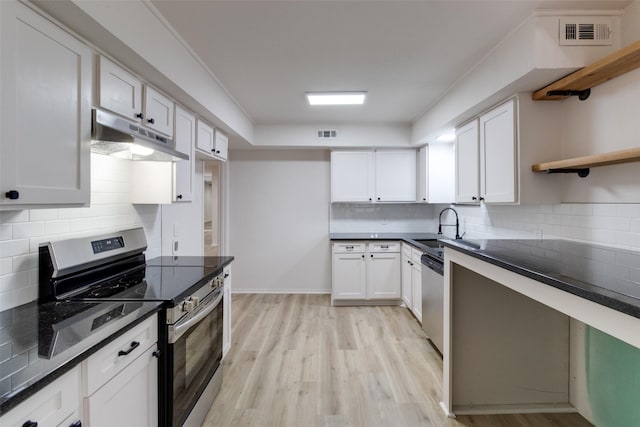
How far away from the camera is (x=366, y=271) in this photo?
159 inches

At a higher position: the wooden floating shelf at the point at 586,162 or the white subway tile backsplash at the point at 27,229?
the wooden floating shelf at the point at 586,162

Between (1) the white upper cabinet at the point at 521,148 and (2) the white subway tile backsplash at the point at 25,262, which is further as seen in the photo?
(1) the white upper cabinet at the point at 521,148

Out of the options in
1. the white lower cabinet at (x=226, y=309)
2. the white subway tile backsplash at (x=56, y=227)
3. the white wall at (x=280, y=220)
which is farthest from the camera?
the white wall at (x=280, y=220)

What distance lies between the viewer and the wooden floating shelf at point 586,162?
4.69 ft

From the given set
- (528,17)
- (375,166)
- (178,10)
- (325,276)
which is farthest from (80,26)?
(325,276)

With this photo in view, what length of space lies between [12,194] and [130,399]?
931 mm

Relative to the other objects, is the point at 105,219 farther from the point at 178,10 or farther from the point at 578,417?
the point at 578,417

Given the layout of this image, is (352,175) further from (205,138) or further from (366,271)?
(205,138)

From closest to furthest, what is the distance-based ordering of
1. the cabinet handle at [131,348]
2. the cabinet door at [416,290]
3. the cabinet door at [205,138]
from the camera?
the cabinet handle at [131,348] → the cabinet door at [205,138] → the cabinet door at [416,290]

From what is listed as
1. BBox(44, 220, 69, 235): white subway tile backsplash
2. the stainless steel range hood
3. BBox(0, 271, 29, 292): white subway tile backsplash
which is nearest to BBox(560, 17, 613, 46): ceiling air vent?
the stainless steel range hood

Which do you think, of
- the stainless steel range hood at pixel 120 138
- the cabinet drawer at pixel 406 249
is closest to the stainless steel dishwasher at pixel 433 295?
the cabinet drawer at pixel 406 249

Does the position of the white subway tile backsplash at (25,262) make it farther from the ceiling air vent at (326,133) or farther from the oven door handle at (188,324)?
the ceiling air vent at (326,133)

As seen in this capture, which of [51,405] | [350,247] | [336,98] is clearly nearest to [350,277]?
→ [350,247]

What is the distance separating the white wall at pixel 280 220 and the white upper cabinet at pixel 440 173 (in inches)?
59.5
